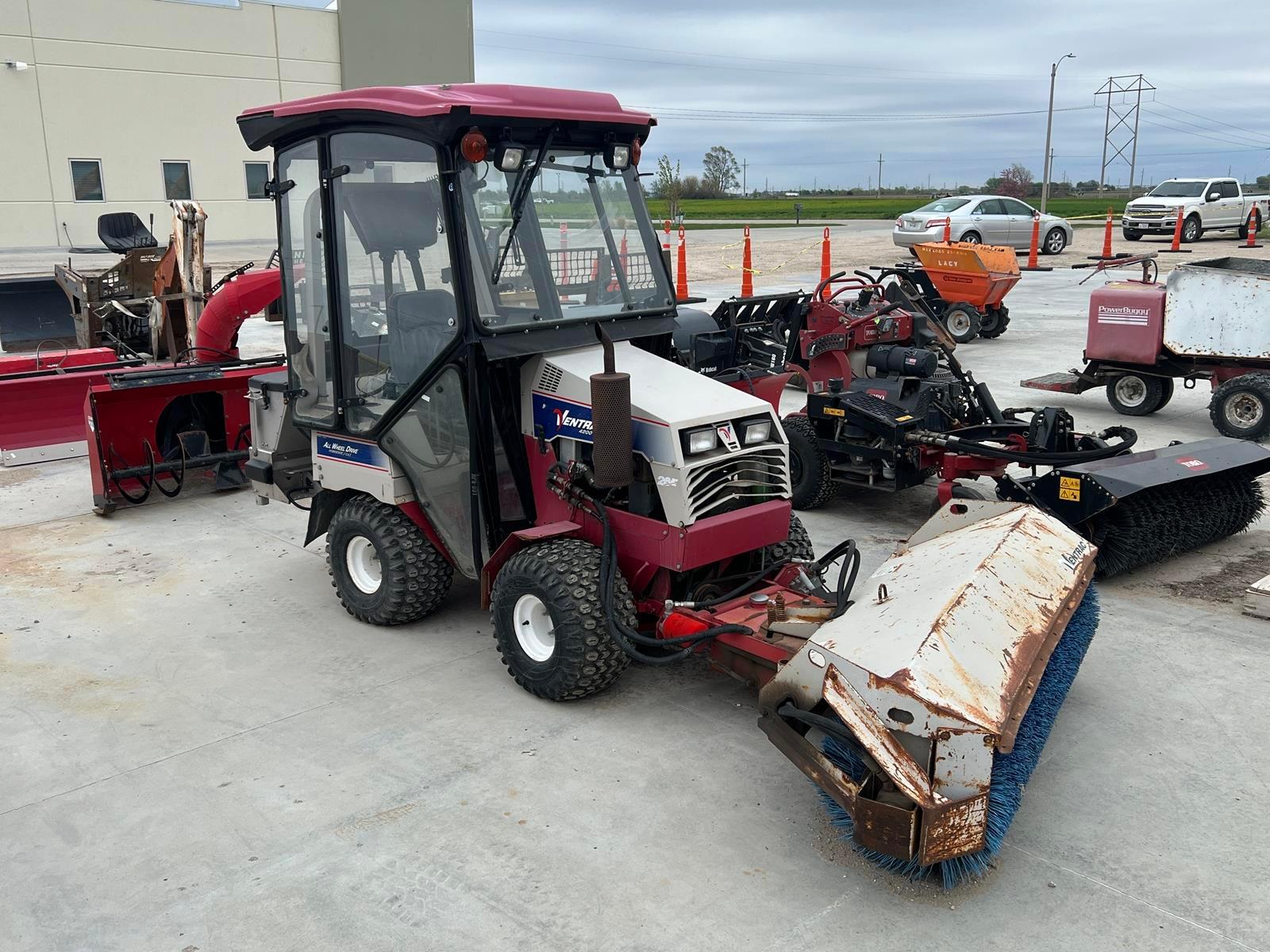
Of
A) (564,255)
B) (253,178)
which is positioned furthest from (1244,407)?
(253,178)

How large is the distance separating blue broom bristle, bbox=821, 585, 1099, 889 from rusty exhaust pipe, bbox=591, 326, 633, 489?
132 cm

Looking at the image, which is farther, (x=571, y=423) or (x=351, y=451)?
(x=351, y=451)

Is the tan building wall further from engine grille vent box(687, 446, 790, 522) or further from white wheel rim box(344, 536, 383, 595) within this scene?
engine grille vent box(687, 446, 790, 522)

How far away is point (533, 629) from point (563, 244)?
174 cm

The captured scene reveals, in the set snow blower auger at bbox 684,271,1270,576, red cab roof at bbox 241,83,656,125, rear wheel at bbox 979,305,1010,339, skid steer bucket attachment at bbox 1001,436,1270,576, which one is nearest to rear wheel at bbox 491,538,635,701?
red cab roof at bbox 241,83,656,125

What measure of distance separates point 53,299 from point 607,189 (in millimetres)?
10366

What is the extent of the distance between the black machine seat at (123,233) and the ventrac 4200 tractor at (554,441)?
27.4 ft

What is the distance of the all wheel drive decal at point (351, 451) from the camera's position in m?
5.36

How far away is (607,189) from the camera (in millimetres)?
5289

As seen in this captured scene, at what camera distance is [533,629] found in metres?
4.77

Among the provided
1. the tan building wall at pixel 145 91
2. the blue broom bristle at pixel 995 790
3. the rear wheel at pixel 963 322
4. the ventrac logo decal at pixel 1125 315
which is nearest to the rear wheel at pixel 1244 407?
the ventrac logo decal at pixel 1125 315

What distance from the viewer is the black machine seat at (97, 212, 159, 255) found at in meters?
12.9

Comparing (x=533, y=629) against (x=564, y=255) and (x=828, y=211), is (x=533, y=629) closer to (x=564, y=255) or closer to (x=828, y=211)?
(x=564, y=255)

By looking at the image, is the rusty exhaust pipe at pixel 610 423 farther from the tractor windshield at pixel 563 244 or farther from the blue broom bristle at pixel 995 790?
the blue broom bristle at pixel 995 790
